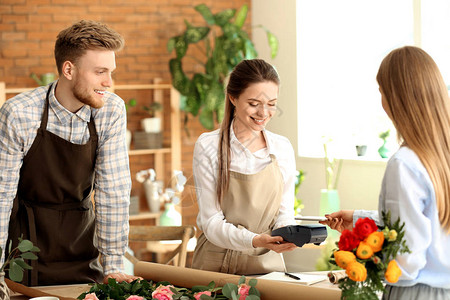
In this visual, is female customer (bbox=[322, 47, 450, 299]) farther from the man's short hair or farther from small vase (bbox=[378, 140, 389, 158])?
small vase (bbox=[378, 140, 389, 158])

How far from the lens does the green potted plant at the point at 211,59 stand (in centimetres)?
610

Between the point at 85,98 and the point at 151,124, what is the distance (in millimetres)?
4033

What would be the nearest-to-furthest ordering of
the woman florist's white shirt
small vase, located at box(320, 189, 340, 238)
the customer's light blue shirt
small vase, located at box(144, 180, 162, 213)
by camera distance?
the customer's light blue shirt < the woman florist's white shirt < small vase, located at box(320, 189, 340, 238) < small vase, located at box(144, 180, 162, 213)

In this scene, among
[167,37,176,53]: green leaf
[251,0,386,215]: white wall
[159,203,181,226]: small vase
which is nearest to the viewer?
[251,0,386,215]: white wall

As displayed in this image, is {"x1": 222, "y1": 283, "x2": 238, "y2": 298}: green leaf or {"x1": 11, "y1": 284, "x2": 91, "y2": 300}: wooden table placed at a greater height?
{"x1": 222, "y1": 283, "x2": 238, "y2": 298}: green leaf

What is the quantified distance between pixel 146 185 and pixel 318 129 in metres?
1.75

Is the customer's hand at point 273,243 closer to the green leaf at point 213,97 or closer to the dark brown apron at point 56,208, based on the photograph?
the dark brown apron at point 56,208

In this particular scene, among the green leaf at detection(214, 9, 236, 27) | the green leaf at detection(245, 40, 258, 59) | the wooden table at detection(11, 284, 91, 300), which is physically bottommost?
the wooden table at detection(11, 284, 91, 300)

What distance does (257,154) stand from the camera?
255 cm

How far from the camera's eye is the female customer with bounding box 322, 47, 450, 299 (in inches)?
60.9

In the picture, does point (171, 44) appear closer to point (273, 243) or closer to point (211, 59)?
point (211, 59)

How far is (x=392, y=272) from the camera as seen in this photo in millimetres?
1467

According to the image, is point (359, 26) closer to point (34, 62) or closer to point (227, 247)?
point (34, 62)

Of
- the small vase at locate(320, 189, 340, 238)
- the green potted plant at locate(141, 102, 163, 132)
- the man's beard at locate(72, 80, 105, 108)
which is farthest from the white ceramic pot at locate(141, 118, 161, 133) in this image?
the man's beard at locate(72, 80, 105, 108)
